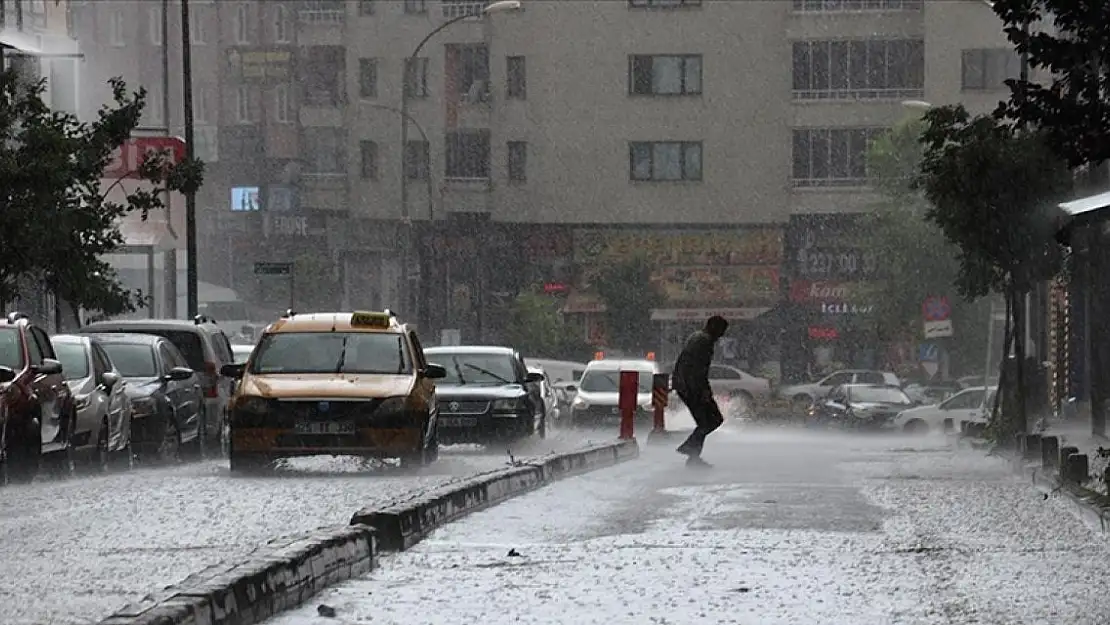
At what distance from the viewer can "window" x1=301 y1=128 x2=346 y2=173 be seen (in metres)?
89.3

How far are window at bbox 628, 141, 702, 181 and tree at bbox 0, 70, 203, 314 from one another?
4099 centimetres

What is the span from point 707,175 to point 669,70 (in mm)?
3480

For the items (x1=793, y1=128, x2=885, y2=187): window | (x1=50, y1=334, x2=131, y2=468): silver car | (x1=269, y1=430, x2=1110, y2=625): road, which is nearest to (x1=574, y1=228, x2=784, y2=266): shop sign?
(x1=793, y1=128, x2=885, y2=187): window

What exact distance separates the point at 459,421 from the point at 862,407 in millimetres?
24893

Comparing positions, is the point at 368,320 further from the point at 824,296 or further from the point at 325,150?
the point at 325,150

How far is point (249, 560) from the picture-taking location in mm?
10602

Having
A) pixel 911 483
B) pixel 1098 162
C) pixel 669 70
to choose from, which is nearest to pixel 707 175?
pixel 669 70

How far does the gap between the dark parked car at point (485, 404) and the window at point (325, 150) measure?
57.1 metres

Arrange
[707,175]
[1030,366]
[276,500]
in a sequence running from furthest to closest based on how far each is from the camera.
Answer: [707,175] → [1030,366] → [276,500]

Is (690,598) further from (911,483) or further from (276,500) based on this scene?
(911,483)

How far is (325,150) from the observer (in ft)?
297

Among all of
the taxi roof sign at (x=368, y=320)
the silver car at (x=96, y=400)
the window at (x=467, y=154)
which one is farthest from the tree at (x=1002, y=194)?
the window at (x=467, y=154)

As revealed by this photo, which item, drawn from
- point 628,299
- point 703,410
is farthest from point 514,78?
point 703,410

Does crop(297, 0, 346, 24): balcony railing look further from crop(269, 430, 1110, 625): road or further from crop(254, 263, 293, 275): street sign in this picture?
crop(269, 430, 1110, 625): road
